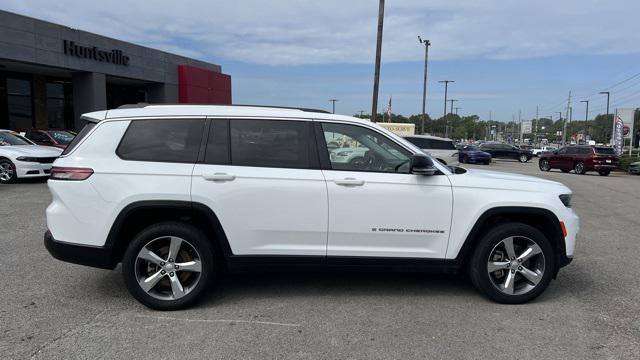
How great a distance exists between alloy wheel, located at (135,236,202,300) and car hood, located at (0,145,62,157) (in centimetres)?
1091

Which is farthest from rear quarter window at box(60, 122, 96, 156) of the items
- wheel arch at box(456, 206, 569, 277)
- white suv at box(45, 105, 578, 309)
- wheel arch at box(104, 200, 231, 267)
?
wheel arch at box(456, 206, 569, 277)

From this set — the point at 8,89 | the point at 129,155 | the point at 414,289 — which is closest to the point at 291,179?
the point at 129,155

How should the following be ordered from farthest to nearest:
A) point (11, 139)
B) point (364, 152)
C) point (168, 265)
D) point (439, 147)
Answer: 1. point (439, 147)
2. point (11, 139)
3. point (364, 152)
4. point (168, 265)

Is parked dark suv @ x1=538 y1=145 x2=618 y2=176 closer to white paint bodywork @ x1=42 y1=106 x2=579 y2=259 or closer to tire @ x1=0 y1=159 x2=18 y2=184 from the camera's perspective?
white paint bodywork @ x1=42 y1=106 x2=579 y2=259

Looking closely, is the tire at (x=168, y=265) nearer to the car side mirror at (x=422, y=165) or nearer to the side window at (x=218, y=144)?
the side window at (x=218, y=144)

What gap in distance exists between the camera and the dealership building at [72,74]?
880 inches

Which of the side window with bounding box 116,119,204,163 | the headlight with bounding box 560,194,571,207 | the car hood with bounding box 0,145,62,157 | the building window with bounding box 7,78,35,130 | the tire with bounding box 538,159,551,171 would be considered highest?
the building window with bounding box 7,78,35,130

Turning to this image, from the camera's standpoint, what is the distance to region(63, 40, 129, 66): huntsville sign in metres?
24.4

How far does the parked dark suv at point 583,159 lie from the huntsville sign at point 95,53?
82.0 feet

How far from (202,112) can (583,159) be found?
1017 inches

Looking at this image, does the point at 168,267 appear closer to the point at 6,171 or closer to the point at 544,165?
the point at 6,171

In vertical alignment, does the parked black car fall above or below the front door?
below

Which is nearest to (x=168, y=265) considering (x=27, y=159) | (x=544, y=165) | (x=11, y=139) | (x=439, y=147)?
(x=27, y=159)

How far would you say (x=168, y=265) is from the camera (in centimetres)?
433
